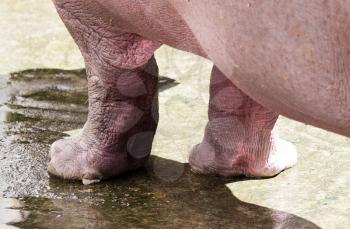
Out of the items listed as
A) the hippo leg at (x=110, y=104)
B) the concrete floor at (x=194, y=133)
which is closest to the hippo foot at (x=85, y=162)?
the hippo leg at (x=110, y=104)

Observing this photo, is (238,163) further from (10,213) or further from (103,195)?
(10,213)

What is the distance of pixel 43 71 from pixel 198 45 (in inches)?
53.2

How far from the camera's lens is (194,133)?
2787 millimetres

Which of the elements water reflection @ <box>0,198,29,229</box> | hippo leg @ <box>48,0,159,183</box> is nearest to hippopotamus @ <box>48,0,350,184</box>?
hippo leg @ <box>48,0,159,183</box>

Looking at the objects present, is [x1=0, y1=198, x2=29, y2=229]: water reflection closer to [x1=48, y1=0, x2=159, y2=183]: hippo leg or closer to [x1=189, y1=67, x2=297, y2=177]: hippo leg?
[x1=48, y1=0, x2=159, y2=183]: hippo leg

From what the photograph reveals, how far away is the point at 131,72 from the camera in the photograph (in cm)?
243

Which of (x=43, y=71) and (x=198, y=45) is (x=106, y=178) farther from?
(x=43, y=71)

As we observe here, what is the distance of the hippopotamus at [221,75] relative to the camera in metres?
1.64

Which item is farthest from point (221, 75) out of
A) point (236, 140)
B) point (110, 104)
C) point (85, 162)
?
point (85, 162)

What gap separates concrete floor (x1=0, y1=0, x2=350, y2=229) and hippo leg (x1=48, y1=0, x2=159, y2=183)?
0.44 feet

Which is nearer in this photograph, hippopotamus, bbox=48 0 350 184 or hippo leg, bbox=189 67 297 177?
hippopotamus, bbox=48 0 350 184

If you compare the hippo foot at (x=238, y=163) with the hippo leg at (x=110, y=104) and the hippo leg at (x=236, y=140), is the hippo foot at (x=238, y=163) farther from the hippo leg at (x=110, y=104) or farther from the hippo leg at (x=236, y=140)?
the hippo leg at (x=110, y=104)

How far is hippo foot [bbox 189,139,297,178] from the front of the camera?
251cm

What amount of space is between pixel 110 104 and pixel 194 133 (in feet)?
1.27
